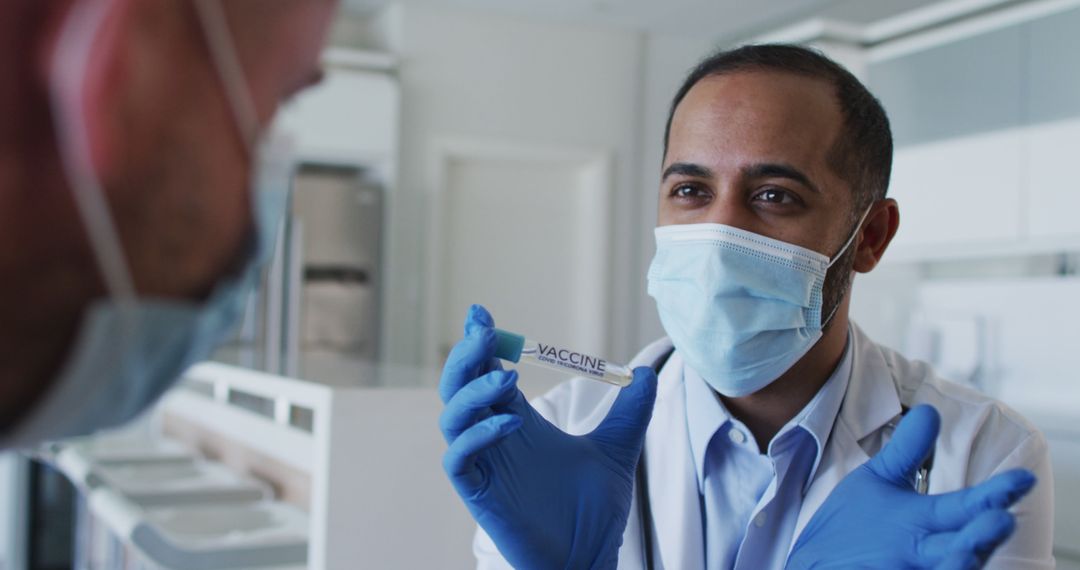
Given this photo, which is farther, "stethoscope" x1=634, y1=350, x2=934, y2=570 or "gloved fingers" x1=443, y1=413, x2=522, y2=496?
"stethoscope" x1=634, y1=350, x2=934, y2=570

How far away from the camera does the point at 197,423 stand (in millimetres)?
3129

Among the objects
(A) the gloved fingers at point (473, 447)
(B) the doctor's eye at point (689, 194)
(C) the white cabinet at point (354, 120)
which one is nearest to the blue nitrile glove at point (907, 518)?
(A) the gloved fingers at point (473, 447)

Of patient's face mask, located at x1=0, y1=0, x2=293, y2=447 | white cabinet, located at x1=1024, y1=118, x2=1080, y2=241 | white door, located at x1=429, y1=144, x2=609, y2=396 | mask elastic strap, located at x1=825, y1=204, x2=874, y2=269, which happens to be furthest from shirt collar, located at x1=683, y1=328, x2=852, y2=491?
white door, located at x1=429, y1=144, x2=609, y2=396

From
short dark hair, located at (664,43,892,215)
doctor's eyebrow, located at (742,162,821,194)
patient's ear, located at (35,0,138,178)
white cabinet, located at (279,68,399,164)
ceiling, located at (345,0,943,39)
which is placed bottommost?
patient's ear, located at (35,0,138,178)

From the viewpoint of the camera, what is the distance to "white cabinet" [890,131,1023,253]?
135 inches

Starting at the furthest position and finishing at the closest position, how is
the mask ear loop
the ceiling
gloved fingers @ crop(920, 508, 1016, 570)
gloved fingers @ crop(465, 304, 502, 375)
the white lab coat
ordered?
1. the ceiling
2. the mask ear loop
3. the white lab coat
4. gloved fingers @ crop(465, 304, 502, 375)
5. gloved fingers @ crop(920, 508, 1016, 570)

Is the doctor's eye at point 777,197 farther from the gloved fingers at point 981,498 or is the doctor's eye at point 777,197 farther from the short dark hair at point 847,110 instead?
the gloved fingers at point 981,498

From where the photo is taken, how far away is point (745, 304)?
3.85ft

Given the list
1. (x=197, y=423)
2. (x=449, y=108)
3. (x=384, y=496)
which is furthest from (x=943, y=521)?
(x=449, y=108)

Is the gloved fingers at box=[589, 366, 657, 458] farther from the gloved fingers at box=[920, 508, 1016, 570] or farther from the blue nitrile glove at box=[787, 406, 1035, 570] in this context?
the gloved fingers at box=[920, 508, 1016, 570]

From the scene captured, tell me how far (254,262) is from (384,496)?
1181 millimetres

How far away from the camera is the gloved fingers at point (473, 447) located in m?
0.88

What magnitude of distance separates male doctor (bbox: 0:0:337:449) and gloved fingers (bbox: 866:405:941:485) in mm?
668

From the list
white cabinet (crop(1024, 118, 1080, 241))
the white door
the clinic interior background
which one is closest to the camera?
white cabinet (crop(1024, 118, 1080, 241))
